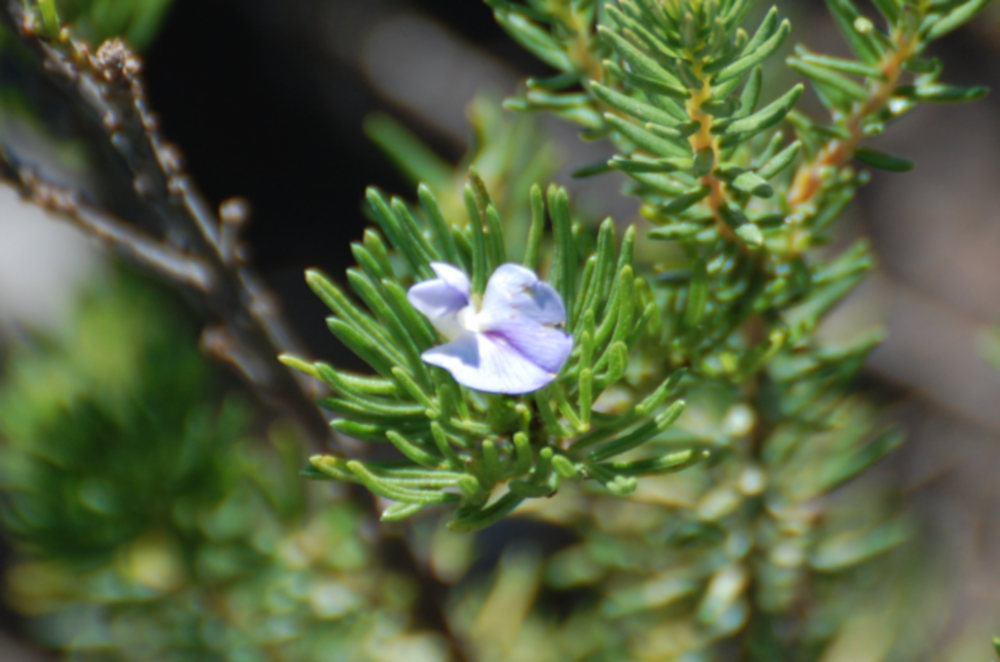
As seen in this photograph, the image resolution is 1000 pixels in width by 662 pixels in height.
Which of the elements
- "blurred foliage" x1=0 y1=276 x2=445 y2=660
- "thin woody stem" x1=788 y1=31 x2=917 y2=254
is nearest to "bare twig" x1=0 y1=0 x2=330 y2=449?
"blurred foliage" x1=0 y1=276 x2=445 y2=660

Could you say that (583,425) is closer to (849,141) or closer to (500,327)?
(500,327)

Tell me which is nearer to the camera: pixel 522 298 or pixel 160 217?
pixel 522 298

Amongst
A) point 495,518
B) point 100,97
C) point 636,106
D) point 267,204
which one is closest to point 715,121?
Result: point 636,106

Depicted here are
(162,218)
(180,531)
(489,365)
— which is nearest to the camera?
(489,365)

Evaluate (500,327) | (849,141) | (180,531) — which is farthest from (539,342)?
(180,531)

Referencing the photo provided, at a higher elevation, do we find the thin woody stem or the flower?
the thin woody stem

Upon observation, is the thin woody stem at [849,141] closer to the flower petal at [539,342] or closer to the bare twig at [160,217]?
the flower petal at [539,342]

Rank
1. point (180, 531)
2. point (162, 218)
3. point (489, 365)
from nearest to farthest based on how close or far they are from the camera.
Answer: point (489, 365), point (162, 218), point (180, 531)

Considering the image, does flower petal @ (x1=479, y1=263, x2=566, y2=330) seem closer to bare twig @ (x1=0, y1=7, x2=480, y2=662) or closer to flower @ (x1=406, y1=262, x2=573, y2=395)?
flower @ (x1=406, y1=262, x2=573, y2=395)

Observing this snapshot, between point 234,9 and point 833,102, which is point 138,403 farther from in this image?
point 234,9
